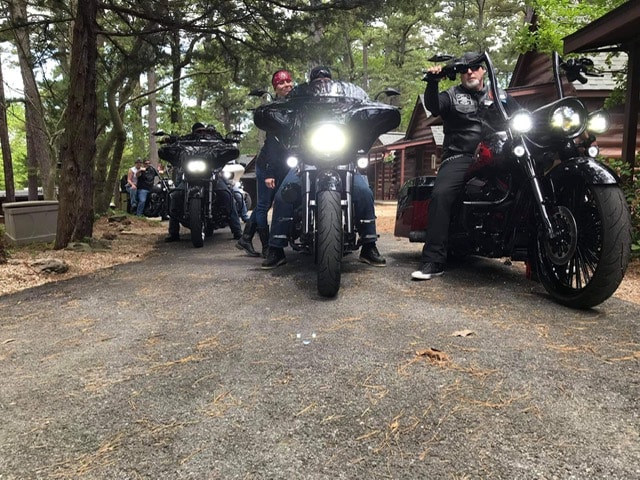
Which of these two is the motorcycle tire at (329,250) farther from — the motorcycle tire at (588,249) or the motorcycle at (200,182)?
the motorcycle at (200,182)

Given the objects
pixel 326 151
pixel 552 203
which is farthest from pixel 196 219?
pixel 552 203

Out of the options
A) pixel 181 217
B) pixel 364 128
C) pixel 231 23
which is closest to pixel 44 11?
pixel 231 23

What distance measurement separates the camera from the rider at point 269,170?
4.84 metres

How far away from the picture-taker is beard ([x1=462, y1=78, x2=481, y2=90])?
385 cm

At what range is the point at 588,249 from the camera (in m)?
2.69

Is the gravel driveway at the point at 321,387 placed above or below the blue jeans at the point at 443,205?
below

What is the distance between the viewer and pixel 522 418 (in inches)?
59.1

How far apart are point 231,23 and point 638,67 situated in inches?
217

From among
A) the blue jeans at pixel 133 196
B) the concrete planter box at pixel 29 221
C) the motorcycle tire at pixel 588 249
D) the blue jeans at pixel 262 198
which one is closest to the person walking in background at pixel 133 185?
the blue jeans at pixel 133 196

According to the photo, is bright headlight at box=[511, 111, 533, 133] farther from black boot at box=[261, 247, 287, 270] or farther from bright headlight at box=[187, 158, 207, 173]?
bright headlight at box=[187, 158, 207, 173]

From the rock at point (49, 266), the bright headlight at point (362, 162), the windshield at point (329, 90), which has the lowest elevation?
the rock at point (49, 266)

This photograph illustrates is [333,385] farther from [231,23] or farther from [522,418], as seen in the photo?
[231,23]

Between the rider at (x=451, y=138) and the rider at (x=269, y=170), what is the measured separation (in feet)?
5.36

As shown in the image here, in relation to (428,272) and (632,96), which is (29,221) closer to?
(428,272)
